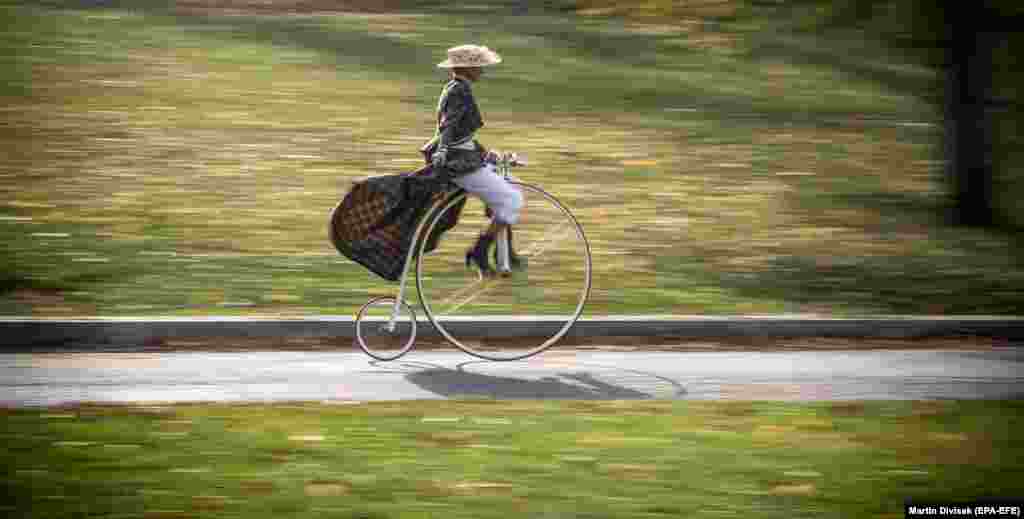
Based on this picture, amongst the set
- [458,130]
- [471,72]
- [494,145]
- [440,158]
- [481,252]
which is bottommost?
[494,145]

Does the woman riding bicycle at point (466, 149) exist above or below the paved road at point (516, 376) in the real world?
above

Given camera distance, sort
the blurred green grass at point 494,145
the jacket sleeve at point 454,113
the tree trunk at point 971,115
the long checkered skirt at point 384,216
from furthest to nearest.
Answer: the tree trunk at point 971,115 → the blurred green grass at point 494,145 → the long checkered skirt at point 384,216 → the jacket sleeve at point 454,113

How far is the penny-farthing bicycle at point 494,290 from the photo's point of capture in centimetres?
895

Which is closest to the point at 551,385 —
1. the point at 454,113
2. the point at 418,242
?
the point at 418,242

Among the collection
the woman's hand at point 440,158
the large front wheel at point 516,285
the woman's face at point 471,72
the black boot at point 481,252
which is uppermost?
the woman's face at point 471,72

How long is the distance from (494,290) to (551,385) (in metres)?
2.48

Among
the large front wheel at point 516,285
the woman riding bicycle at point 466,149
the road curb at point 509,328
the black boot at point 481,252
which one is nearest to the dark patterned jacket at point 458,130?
the woman riding bicycle at point 466,149

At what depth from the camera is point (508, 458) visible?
6488 mm

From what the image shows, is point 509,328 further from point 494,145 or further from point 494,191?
point 494,145

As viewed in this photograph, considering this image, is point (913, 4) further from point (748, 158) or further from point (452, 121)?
point (452, 121)

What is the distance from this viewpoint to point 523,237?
40.7ft

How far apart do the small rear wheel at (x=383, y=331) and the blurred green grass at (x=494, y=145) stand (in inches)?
26.8

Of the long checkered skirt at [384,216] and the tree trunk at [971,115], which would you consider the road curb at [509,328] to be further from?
the tree trunk at [971,115]

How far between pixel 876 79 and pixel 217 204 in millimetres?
10156
